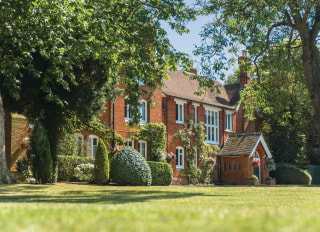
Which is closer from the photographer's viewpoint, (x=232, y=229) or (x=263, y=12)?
(x=232, y=229)

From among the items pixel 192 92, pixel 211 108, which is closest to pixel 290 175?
pixel 211 108

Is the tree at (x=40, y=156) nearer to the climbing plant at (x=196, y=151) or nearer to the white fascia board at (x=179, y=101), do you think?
the climbing plant at (x=196, y=151)

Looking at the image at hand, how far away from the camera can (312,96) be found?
61.5 feet

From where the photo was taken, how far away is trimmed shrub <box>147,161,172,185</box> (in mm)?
28922

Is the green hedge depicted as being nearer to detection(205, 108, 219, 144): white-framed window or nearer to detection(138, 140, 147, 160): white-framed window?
detection(138, 140, 147, 160): white-framed window

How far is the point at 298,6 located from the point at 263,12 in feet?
5.36

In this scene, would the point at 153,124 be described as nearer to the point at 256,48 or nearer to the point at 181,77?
the point at 181,77

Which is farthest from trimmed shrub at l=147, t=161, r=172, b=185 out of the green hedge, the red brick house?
the green hedge

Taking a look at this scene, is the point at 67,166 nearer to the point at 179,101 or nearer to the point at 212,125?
the point at 179,101

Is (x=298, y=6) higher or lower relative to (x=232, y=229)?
higher

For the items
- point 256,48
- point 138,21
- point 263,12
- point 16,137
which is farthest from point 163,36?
point 16,137

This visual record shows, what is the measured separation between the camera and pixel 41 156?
20781 mm

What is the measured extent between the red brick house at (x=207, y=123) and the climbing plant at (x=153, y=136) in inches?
19.6

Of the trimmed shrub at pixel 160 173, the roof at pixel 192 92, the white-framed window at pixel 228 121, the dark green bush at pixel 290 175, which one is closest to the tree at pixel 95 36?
the trimmed shrub at pixel 160 173
